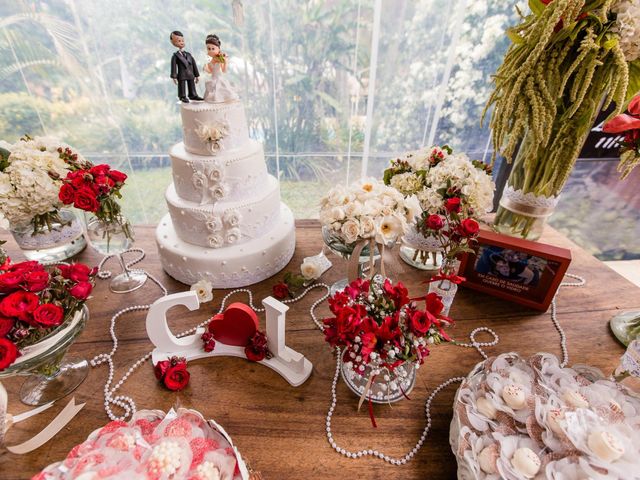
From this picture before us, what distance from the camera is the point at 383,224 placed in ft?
2.94

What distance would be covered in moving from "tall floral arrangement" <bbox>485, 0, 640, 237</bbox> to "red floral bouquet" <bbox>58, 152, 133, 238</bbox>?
1.21 m

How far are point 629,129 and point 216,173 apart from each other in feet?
3.89

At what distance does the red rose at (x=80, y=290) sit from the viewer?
2.44 feet

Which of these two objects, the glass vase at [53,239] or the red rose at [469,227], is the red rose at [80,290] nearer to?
the glass vase at [53,239]

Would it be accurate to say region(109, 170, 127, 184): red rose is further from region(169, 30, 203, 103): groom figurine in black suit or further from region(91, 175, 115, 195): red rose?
region(169, 30, 203, 103): groom figurine in black suit

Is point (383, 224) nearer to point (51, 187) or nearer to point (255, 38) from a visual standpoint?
point (51, 187)

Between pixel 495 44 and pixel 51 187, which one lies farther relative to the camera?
pixel 495 44

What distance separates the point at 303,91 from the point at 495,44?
988mm

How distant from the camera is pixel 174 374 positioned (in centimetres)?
86

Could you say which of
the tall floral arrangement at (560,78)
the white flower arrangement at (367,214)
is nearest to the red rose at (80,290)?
the white flower arrangement at (367,214)

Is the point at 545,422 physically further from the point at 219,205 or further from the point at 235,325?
the point at 219,205

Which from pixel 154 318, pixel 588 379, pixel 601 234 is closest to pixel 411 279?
pixel 588 379

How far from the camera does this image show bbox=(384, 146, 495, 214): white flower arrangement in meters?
1.05

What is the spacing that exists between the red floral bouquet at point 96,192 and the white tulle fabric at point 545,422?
1.11 metres
